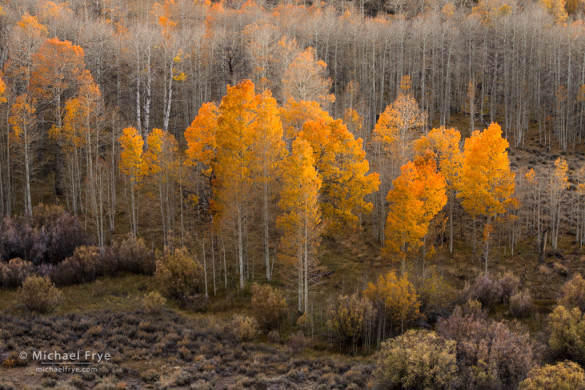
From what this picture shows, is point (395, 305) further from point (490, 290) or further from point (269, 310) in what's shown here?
point (490, 290)

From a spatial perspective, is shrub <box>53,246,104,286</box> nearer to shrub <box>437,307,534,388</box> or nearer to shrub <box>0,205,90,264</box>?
shrub <box>0,205,90,264</box>

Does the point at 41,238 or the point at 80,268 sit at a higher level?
the point at 41,238

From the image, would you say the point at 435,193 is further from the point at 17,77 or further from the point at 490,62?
the point at 490,62

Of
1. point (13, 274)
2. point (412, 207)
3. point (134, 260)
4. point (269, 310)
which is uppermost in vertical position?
point (412, 207)

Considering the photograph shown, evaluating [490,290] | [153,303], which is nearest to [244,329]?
[153,303]

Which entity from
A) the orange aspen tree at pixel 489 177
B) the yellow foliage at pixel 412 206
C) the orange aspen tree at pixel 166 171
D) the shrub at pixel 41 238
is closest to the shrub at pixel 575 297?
the orange aspen tree at pixel 489 177

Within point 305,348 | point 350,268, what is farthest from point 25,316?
point 350,268
